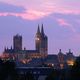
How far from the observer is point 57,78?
91688mm

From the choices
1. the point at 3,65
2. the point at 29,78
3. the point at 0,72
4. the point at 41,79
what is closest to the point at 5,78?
the point at 0,72

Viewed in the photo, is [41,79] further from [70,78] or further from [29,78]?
[70,78]

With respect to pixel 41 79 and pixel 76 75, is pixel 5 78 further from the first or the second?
pixel 41 79

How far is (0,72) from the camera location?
73.0 metres

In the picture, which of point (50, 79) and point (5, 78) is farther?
point (50, 79)

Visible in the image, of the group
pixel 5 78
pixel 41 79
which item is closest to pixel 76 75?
pixel 5 78

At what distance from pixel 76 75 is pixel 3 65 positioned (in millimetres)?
9749

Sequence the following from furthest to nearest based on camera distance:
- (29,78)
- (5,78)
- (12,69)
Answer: (29,78)
(12,69)
(5,78)

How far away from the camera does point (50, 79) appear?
91312mm

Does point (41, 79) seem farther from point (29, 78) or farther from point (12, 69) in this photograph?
point (12, 69)

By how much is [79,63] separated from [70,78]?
284 centimetres

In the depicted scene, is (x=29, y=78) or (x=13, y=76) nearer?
(x=13, y=76)

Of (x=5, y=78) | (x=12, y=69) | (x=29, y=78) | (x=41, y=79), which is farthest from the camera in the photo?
(x=41, y=79)

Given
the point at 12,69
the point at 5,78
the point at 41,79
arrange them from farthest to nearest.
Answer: the point at 41,79 → the point at 12,69 → the point at 5,78
